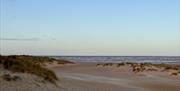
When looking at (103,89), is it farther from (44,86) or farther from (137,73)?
(137,73)

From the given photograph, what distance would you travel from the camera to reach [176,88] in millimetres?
23125

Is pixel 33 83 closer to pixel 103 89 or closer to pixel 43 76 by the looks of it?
pixel 43 76

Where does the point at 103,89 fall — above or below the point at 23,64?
below

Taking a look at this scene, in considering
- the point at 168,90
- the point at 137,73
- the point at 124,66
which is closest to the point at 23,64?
the point at 168,90

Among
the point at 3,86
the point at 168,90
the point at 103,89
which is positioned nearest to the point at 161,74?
the point at 168,90

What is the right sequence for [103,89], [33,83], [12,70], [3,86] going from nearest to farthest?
[3,86] < [33,83] < [12,70] < [103,89]

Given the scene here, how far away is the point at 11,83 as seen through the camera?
15.8 m

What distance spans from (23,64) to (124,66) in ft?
73.2

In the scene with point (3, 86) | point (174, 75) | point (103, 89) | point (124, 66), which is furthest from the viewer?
point (124, 66)

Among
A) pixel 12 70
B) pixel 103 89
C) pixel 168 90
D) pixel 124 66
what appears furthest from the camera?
pixel 124 66

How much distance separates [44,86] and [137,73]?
17.4m

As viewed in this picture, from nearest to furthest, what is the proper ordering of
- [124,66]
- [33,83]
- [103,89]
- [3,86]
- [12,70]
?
[3,86] < [33,83] < [12,70] < [103,89] < [124,66]

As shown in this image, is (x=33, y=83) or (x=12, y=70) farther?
(x=12, y=70)

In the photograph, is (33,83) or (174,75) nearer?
(33,83)
